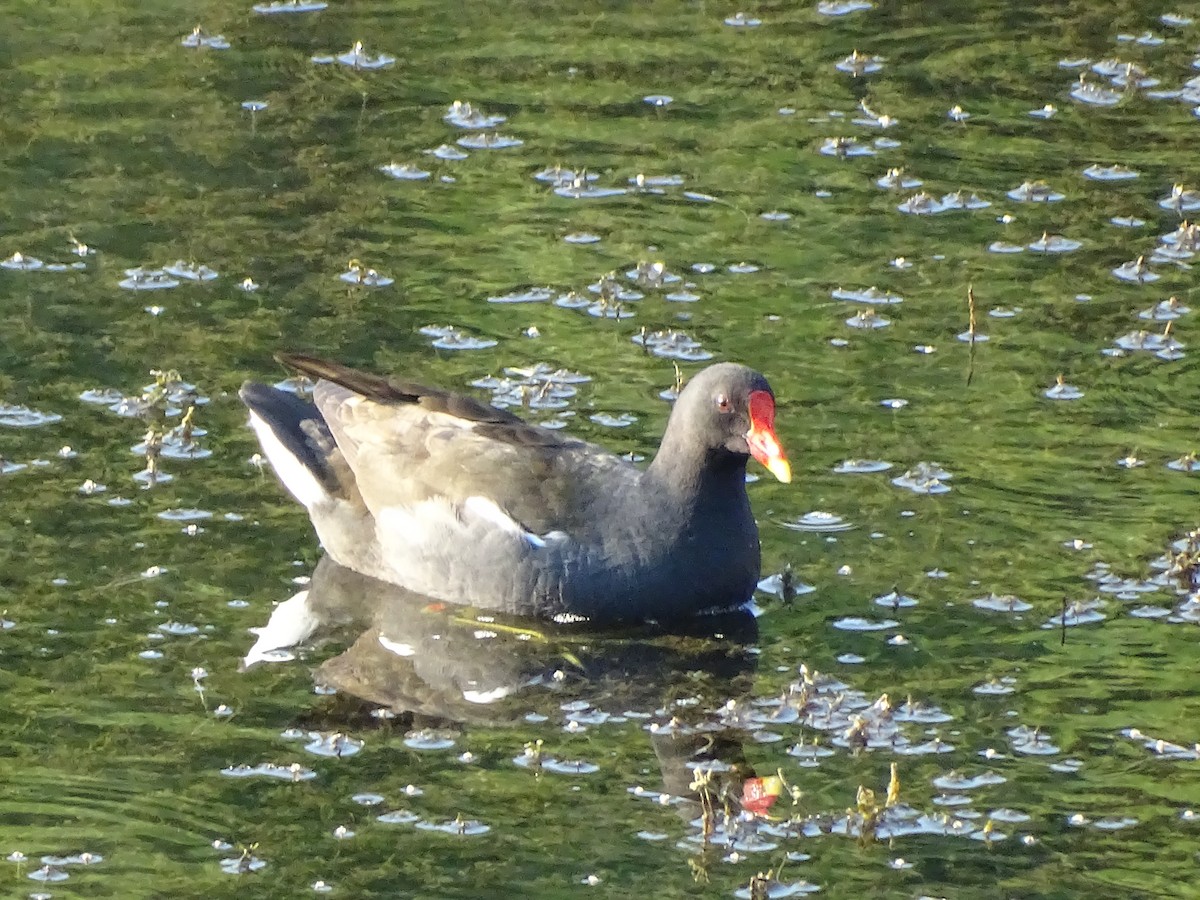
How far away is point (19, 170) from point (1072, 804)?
7.22 meters

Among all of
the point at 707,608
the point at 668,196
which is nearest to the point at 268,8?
the point at 668,196

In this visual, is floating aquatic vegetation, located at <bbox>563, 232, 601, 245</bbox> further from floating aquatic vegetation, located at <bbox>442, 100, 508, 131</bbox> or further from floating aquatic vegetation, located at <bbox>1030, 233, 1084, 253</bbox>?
floating aquatic vegetation, located at <bbox>1030, 233, 1084, 253</bbox>

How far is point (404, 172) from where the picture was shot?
12.0 meters

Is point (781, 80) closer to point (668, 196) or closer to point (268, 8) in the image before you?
point (668, 196)

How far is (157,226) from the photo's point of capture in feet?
37.0

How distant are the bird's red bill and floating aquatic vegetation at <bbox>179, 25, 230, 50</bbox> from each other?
21.3ft

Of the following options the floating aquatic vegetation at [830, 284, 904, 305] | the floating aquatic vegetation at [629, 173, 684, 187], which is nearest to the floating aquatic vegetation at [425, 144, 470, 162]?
the floating aquatic vegetation at [629, 173, 684, 187]

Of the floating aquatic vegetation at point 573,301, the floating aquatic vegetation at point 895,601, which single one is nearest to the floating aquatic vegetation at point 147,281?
the floating aquatic vegetation at point 573,301

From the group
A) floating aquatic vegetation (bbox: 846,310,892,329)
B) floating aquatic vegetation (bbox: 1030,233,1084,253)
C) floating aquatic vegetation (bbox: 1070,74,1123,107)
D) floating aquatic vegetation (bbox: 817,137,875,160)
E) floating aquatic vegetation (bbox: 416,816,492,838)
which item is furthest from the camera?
floating aquatic vegetation (bbox: 1070,74,1123,107)

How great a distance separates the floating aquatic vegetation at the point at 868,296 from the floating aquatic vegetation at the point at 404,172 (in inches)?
100

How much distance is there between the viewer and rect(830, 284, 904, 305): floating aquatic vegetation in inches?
413

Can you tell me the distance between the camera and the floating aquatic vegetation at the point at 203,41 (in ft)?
44.6

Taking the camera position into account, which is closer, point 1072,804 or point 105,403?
point 1072,804

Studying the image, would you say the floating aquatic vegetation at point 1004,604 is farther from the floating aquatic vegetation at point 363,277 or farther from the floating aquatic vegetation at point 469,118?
the floating aquatic vegetation at point 469,118
